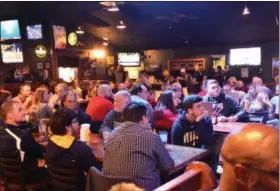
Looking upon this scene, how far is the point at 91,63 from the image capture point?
12.9 metres

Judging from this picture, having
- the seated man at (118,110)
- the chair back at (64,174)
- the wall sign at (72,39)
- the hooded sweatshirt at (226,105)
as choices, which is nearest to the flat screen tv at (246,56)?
the wall sign at (72,39)

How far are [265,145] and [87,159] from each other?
193cm

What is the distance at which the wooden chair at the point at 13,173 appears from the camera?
3.12 meters

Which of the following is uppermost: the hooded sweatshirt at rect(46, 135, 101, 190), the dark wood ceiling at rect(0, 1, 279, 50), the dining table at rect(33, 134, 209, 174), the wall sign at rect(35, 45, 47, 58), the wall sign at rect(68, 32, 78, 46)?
the dark wood ceiling at rect(0, 1, 279, 50)

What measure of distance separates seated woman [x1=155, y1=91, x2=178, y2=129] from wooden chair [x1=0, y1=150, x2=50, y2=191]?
172 centimetres

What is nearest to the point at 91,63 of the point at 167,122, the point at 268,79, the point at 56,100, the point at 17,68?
the point at 17,68

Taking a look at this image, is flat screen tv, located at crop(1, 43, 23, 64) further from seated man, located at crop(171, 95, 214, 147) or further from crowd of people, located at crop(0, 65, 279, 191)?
seated man, located at crop(171, 95, 214, 147)

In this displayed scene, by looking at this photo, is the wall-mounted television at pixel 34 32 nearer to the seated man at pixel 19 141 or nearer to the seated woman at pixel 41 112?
the seated woman at pixel 41 112

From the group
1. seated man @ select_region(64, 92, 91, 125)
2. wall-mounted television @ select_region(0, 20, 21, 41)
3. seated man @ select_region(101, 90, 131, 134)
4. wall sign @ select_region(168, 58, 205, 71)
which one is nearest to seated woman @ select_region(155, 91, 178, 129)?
seated man @ select_region(101, 90, 131, 134)

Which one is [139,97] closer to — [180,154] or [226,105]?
[226,105]

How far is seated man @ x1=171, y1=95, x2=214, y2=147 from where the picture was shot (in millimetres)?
3547

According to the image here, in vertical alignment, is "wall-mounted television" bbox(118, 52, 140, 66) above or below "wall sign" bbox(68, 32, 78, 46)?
below

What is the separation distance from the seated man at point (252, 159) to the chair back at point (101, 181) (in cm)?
97

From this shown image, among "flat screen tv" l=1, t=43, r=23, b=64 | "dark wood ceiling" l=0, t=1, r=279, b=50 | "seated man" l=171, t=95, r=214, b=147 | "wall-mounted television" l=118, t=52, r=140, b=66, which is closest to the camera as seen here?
"seated man" l=171, t=95, r=214, b=147
